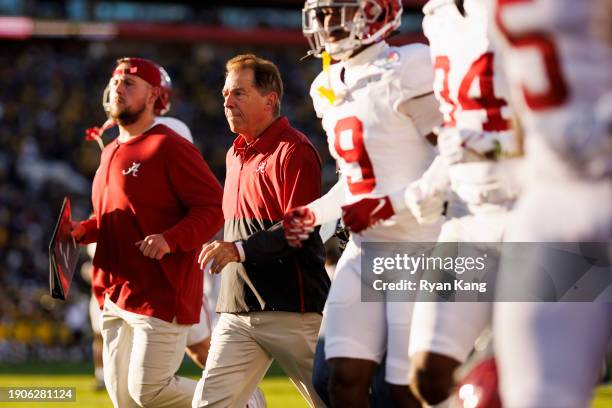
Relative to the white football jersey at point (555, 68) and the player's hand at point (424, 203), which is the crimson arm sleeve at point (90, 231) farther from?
the white football jersey at point (555, 68)

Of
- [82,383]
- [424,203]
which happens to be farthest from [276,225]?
[82,383]

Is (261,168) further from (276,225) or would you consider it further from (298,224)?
(298,224)

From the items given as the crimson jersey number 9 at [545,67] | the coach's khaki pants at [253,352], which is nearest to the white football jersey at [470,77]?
the crimson jersey number 9 at [545,67]

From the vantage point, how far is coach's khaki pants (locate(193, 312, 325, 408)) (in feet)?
16.5

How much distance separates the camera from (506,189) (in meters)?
3.75

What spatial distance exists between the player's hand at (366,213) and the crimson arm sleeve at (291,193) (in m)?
0.73

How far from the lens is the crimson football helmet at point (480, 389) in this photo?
13.2 ft

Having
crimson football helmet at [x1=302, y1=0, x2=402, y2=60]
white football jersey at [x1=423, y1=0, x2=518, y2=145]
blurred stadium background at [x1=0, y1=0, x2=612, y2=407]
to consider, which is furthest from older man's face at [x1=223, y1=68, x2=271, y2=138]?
blurred stadium background at [x1=0, y1=0, x2=612, y2=407]

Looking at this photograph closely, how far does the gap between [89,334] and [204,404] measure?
12325 mm

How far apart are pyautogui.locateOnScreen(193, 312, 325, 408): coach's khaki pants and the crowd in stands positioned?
1180 cm

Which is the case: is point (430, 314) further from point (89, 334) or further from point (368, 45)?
point (89, 334)

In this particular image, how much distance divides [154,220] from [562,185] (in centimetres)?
320

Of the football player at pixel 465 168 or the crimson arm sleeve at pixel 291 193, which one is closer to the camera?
the football player at pixel 465 168

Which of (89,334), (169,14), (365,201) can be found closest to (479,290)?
(365,201)
